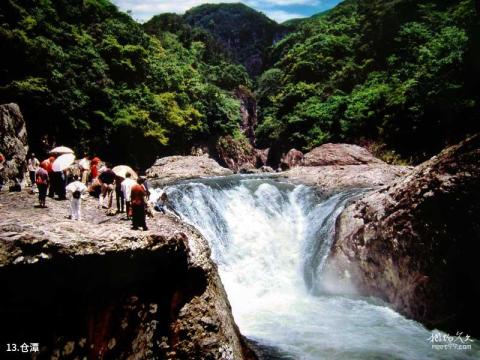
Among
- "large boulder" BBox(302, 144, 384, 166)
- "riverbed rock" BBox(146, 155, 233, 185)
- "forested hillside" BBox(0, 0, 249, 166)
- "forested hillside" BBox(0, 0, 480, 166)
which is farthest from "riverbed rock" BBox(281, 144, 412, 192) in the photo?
"forested hillside" BBox(0, 0, 249, 166)

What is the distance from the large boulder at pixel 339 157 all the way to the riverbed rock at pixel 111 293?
17.2 meters

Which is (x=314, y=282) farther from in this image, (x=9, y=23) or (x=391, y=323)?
(x=9, y=23)

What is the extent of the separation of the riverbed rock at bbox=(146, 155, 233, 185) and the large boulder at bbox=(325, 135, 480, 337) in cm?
1472

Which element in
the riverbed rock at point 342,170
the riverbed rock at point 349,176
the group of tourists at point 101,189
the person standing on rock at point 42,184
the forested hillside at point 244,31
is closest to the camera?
the group of tourists at point 101,189

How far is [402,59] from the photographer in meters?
34.4

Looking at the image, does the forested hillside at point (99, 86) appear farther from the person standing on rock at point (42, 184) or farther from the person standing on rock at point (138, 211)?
the person standing on rock at point (138, 211)

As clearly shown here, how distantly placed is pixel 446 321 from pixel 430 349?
3.35 feet

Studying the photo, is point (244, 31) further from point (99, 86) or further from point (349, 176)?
point (349, 176)

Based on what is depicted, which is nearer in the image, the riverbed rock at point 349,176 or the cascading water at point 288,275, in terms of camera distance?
the cascading water at point 288,275

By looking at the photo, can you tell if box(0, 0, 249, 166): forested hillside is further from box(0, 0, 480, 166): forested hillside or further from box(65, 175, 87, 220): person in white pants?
box(65, 175, 87, 220): person in white pants

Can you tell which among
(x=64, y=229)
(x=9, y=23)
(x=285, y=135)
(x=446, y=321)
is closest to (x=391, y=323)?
(x=446, y=321)

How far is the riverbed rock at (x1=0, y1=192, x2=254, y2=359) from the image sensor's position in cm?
502

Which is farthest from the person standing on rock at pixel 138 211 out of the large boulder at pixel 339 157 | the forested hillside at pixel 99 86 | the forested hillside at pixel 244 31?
the forested hillside at pixel 244 31

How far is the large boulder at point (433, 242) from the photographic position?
970 cm
